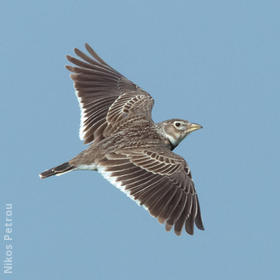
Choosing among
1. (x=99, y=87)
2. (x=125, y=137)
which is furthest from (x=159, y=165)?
(x=99, y=87)

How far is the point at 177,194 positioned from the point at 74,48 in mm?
3806

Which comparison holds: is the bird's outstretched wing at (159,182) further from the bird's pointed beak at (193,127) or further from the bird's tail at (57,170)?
the bird's pointed beak at (193,127)

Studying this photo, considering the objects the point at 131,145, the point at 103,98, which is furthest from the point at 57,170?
the point at 103,98

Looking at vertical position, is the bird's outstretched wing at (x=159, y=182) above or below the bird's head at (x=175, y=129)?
below

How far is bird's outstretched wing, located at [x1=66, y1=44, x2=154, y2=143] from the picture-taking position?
35.3ft

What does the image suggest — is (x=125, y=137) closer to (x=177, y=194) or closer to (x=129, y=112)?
(x=129, y=112)

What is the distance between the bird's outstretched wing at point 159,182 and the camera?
29.1ft

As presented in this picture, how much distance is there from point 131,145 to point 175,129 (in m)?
1.02

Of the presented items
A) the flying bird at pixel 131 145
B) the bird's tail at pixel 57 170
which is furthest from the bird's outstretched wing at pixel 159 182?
the bird's tail at pixel 57 170

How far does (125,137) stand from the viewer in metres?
10.2

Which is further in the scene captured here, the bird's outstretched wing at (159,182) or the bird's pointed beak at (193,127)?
the bird's pointed beak at (193,127)

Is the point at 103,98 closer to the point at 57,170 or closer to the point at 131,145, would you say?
the point at 131,145

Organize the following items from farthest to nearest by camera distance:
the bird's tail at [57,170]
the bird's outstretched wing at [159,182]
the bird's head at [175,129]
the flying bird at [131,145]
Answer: the bird's head at [175,129] → the bird's tail at [57,170] → the flying bird at [131,145] → the bird's outstretched wing at [159,182]

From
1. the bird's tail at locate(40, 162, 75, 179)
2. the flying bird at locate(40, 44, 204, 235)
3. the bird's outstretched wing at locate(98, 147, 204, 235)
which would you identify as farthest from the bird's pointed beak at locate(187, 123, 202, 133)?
the bird's tail at locate(40, 162, 75, 179)
